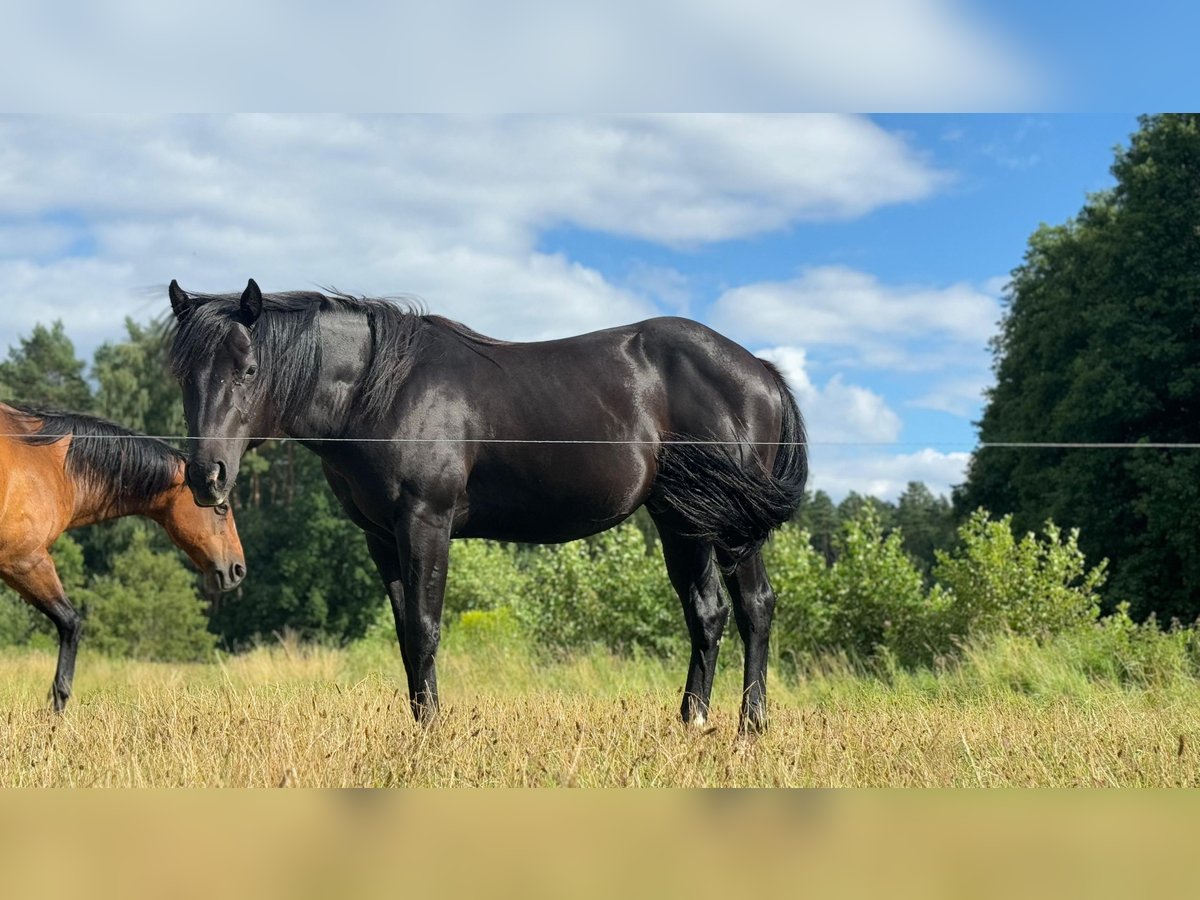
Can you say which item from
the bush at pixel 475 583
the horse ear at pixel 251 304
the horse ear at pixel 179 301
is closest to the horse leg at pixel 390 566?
the horse ear at pixel 251 304

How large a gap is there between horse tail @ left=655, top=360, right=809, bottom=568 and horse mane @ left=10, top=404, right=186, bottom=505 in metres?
3.87

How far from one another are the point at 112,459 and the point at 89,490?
272 mm

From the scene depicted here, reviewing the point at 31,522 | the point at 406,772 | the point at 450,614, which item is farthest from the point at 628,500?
the point at 450,614

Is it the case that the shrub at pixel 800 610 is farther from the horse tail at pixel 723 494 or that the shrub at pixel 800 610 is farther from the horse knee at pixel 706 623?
the horse tail at pixel 723 494

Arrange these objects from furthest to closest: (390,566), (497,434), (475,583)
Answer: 1. (475,583)
2. (390,566)
3. (497,434)

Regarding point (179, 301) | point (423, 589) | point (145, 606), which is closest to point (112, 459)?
point (179, 301)

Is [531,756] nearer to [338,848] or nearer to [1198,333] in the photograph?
[338,848]

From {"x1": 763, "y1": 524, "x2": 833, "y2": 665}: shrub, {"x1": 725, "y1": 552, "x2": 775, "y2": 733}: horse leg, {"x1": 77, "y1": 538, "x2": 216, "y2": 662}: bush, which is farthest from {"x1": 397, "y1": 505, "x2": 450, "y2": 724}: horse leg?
{"x1": 77, "y1": 538, "x2": 216, "y2": 662}: bush

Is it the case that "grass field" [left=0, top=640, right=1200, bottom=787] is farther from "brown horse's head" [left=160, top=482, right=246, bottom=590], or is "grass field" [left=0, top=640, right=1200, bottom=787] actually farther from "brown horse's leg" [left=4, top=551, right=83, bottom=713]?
"brown horse's head" [left=160, top=482, right=246, bottom=590]

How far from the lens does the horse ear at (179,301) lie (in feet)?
17.1

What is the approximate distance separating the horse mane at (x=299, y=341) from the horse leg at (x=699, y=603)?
1.78 m

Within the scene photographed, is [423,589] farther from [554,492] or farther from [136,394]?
[136,394]

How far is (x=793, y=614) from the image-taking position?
14.3m

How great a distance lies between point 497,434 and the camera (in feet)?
18.0
